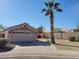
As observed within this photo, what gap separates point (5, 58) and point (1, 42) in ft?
32.9

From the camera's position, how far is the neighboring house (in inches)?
1100

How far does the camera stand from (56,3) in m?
26.7

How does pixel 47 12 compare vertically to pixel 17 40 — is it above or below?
above

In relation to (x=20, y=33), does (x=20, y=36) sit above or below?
below

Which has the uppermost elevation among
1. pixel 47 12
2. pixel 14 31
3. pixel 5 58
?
pixel 47 12

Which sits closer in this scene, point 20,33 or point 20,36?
point 20,36

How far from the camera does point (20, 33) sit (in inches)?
1142

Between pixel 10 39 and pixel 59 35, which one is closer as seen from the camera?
pixel 10 39

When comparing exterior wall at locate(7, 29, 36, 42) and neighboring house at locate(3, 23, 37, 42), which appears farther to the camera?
exterior wall at locate(7, 29, 36, 42)

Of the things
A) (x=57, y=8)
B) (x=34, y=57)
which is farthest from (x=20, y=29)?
(x=34, y=57)

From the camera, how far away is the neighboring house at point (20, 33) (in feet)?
91.7

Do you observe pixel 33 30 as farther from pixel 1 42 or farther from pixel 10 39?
pixel 1 42

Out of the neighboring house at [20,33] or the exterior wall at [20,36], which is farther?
the exterior wall at [20,36]

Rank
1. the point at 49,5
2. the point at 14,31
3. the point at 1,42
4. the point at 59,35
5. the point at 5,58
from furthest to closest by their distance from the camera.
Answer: the point at 59,35
the point at 14,31
the point at 49,5
the point at 1,42
the point at 5,58
